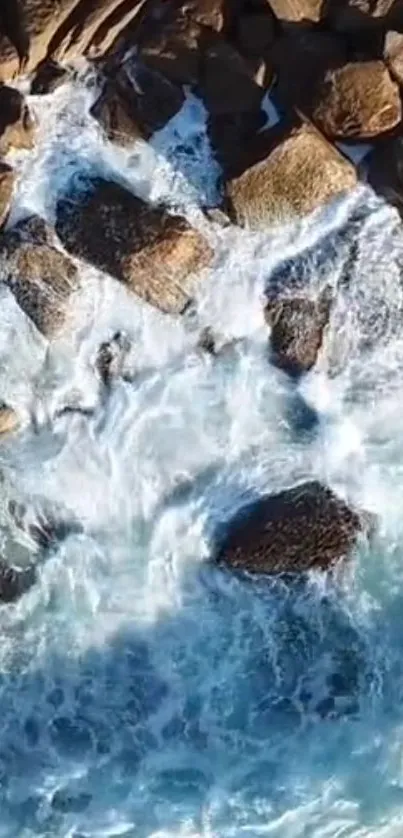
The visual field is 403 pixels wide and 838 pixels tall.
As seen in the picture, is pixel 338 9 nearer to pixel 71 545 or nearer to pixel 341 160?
pixel 341 160

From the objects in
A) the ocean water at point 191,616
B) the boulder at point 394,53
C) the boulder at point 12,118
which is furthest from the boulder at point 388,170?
the boulder at point 12,118

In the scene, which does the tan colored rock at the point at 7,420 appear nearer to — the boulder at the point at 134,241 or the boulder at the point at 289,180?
the boulder at the point at 134,241

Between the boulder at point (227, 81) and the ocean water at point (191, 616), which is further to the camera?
the ocean water at point (191, 616)

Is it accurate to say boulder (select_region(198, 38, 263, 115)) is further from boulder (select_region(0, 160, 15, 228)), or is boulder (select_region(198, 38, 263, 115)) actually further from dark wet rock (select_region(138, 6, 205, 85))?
boulder (select_region(0, 160, 15, 228))

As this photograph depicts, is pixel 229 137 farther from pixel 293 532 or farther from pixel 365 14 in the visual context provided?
pixel 293 532

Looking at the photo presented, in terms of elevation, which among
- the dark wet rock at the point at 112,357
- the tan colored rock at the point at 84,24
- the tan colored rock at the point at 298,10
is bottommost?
the dark wet rock at the point at 112,357

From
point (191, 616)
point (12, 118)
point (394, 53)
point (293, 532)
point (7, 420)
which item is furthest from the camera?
point (191, 616)

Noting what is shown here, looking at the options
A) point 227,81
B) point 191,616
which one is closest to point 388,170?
point 227,81
